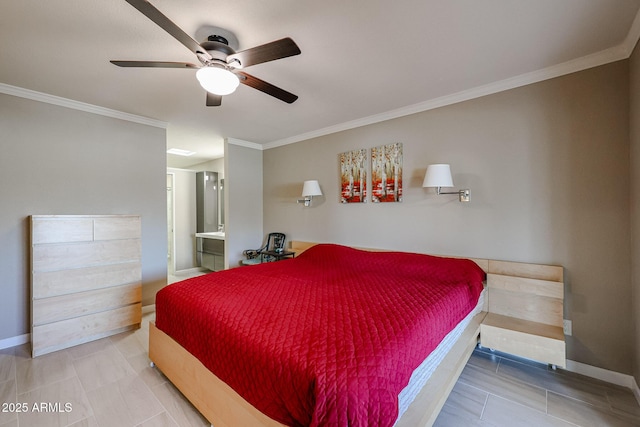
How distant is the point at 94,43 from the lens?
178cm

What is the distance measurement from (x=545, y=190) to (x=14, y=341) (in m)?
4.90

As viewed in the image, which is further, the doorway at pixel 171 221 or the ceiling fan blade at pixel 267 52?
the doorway at pixel 171 221

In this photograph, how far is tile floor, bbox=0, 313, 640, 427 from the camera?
161cm

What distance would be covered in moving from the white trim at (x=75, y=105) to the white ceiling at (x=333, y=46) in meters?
0.08

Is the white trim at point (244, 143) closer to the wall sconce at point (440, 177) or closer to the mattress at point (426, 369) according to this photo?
the wall sconce at point (440, 177)

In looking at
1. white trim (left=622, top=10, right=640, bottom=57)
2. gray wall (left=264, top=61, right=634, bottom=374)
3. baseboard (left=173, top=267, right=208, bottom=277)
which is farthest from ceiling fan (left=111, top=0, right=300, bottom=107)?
baseboard (left=173, top=267, right=208, bottom=277)

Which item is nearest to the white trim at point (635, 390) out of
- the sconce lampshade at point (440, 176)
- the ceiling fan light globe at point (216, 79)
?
the sconce lampshade at point (440, 176)

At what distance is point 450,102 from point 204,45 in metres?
2.23

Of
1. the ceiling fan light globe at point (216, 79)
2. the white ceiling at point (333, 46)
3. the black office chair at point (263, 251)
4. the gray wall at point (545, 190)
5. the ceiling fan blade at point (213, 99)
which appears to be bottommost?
the black office chair at point (263, 251)

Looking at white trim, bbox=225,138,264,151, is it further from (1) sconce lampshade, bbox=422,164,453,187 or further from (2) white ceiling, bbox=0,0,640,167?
(1) sconce lampshade, bbox=422,164,453,187

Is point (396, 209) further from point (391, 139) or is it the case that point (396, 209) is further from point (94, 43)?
point (94, 43)

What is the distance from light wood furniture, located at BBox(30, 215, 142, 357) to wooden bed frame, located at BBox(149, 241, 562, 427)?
991 mm

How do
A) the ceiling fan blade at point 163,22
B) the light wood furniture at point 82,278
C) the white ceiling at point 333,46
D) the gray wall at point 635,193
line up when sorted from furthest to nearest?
the light wood furniture at point 82,278
the gray wall at point 635,193
the white ceiling at point 333,46
the ceiling fan blade at point 163,22

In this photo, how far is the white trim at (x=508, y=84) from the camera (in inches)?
75.0
